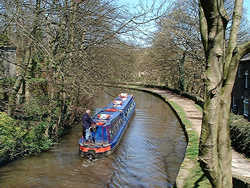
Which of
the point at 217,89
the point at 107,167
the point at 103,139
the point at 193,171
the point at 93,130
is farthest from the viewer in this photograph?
the point at 103,139

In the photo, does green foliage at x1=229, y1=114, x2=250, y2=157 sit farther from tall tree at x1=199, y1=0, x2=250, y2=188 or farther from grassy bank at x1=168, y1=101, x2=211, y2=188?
tall tree at x1=199, y1=0, x2=250, y2=188

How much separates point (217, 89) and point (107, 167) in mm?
7848

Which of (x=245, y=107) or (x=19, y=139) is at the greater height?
(x=245, y=107)

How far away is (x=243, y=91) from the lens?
20391 mm

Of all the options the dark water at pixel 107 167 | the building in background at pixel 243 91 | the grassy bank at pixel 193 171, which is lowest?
the dark water at pixel 107 167

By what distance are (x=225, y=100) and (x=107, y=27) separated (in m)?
7.41

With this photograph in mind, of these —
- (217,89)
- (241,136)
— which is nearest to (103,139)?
(241,136)

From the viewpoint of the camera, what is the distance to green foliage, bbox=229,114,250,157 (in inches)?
369

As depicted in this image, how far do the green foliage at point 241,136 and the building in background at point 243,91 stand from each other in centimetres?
918

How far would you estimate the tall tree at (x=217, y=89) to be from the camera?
3.12m

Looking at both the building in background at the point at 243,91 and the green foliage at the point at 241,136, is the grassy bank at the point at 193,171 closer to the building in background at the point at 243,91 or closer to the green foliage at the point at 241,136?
the green foliage at the point at 241,136

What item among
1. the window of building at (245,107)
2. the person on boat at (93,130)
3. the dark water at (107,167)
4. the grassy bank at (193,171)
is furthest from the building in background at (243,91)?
the person on boat at (93,130)

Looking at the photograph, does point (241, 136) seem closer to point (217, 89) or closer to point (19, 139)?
point (217, 89)

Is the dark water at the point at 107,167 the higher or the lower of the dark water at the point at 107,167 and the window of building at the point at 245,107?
the lower
